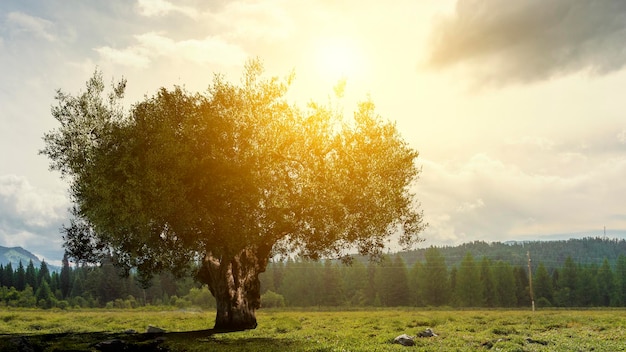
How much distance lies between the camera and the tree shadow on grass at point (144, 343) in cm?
3484

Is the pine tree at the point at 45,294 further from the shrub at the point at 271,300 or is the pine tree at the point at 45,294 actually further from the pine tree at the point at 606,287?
the pine tree at the point at 606,287

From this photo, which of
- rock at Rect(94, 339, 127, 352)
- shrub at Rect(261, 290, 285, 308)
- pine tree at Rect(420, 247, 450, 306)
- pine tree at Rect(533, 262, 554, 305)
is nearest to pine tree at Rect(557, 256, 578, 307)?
pine tree at Rect(533, 262, 554, 305)

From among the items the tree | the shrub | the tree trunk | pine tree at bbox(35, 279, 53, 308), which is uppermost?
the tree

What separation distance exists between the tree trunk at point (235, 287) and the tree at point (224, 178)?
12 centimetres

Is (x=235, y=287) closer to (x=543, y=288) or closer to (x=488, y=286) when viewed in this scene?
(x=488, y=286)

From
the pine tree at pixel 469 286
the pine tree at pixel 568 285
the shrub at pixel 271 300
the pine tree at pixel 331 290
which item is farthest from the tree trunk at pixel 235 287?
the pine tree at pixel 568 285

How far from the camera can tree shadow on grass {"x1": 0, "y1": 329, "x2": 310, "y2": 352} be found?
3484 centimetres

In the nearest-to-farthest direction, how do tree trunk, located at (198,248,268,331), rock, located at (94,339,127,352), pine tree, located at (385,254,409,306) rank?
1. rock, located at (94,339,127,352)
2. tree trunk, located at (198,248,268,331)
3. pine tree, located at (385,254,409,306)

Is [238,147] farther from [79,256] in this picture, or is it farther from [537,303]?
[537,303]

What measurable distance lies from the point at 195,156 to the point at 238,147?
3284 mm

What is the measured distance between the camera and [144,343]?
39.0 meters

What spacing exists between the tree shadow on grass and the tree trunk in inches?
129

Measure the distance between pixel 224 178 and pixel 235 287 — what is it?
12136 mm

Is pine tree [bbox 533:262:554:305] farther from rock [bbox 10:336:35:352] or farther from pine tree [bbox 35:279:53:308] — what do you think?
rock [bbox 10:336:35:352]
